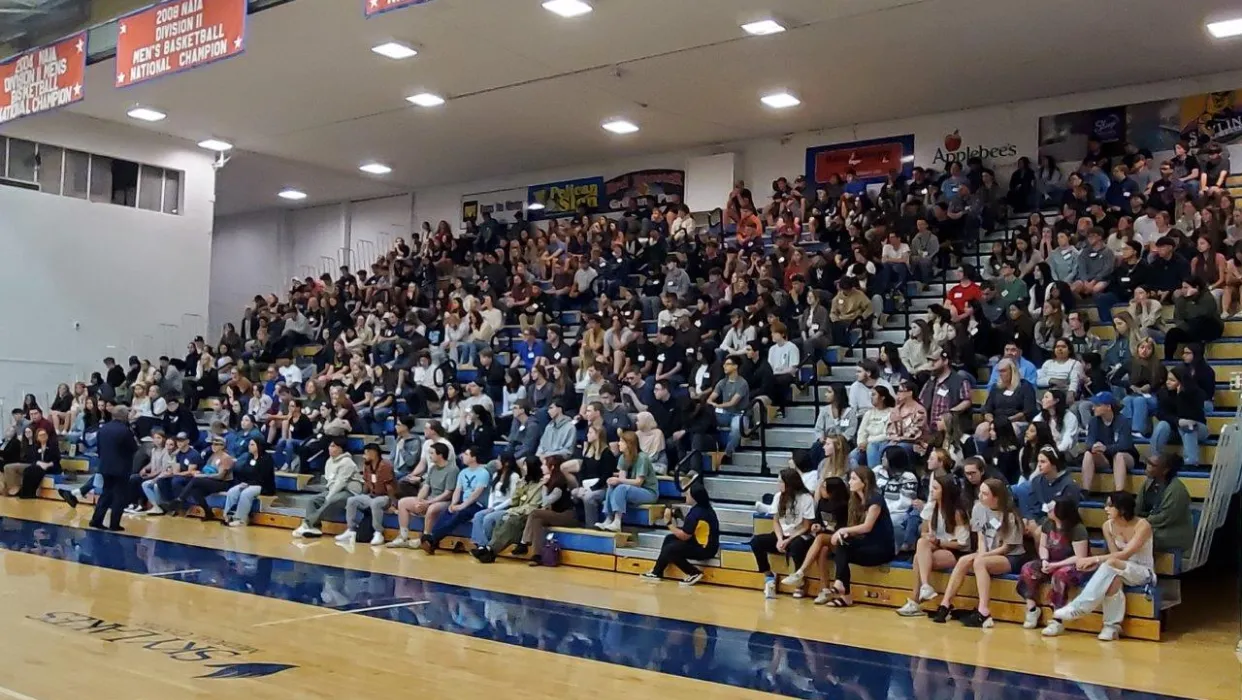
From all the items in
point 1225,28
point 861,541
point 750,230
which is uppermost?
point 1225,28

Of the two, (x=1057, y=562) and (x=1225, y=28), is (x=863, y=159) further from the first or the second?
(x=1057, y=562)

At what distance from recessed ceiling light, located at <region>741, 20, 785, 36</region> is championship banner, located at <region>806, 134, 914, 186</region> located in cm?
476

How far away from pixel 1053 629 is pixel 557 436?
5.84 metres

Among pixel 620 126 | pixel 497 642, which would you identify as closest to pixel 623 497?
pixel 497 642

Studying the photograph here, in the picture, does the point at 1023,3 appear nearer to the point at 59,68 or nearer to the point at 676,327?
the point at 676,327

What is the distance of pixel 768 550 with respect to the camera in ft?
29.7

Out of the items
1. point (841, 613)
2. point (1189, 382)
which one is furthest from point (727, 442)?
point (1189, 382)

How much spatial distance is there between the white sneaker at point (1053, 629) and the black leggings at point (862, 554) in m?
1.35

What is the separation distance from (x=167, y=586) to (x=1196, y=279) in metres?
9.86

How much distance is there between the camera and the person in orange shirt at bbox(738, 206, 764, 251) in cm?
1652

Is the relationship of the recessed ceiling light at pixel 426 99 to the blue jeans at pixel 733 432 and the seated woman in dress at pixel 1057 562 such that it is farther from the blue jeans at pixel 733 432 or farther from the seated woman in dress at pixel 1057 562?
the seated woman in dress at pixel 1057 562

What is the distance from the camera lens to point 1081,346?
10.8 meters

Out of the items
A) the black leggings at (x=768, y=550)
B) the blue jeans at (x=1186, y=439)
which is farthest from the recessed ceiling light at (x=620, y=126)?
the blue jeans at (x=1186, y=439)

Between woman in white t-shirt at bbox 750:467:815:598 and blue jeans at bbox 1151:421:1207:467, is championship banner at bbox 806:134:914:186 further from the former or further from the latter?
woman in white t-shirt at bbox 750:467:815:598
